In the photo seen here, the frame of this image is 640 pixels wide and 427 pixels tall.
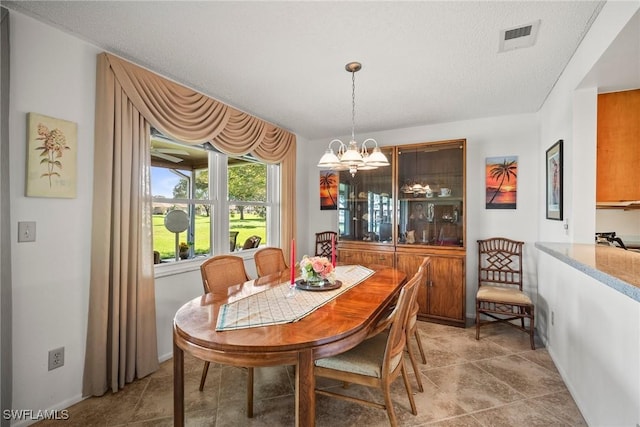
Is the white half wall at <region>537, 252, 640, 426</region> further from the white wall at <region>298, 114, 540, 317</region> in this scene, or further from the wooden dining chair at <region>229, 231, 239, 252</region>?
the wooden dining chair at <region>229, 231, 239, 252</region>

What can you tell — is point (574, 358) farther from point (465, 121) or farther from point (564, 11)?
point (465, 121)

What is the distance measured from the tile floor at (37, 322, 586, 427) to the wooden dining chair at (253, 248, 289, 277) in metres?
0.83

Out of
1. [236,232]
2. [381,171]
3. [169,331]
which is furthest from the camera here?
[381,171]

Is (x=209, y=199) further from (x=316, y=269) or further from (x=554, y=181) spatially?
(x=554, y=181)

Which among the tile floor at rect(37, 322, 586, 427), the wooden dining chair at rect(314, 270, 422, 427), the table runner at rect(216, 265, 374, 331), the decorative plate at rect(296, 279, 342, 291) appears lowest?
the tile floor at rect(37, 322, 586, 427)

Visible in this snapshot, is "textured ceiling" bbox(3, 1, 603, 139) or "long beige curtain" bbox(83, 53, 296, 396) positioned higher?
"textured ceiling" bbox(3, 1, 603, 139)

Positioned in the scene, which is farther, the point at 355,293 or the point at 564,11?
the point at 355,293

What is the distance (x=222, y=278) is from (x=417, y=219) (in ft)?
8.54

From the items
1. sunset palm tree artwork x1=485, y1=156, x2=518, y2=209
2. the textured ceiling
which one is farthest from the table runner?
sunset palm tree artwork x1=485, y1=156, x2=518, y2=209

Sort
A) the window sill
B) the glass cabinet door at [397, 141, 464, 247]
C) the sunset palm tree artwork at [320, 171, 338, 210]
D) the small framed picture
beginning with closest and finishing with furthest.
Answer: the small framed picture < the window sill < the glass cabinet door at [397, 141, 464, 247] < the sunset palm tree artwork at [320, 171, 338, 210]

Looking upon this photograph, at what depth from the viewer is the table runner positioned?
1.47 metres

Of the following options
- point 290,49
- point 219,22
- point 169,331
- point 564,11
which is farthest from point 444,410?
point 219,22

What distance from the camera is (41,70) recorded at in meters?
1.82

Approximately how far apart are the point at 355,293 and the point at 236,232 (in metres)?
1.96
